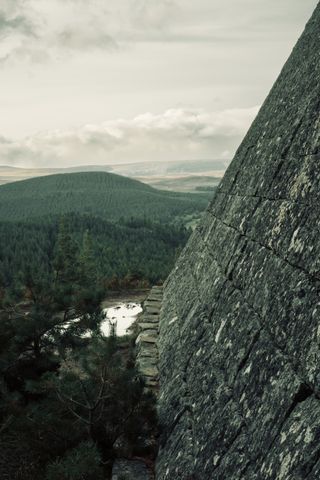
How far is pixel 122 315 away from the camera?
2989 cm

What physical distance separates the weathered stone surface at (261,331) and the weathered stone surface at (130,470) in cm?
48

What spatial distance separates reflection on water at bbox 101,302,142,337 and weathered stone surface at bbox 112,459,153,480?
1486 centimetres

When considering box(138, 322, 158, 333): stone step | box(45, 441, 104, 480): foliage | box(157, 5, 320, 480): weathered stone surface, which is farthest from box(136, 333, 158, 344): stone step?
box(45, 441, 104, 480): foliage

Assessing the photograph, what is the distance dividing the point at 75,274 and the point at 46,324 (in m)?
10.3

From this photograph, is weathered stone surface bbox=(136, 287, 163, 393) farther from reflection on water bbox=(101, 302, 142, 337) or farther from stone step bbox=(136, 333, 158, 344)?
Result: reflection on water bbox=(101, 302, 142, 337)

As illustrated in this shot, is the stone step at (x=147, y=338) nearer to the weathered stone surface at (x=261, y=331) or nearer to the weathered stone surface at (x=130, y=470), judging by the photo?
the weathered stone surface at (x=261, y=331)

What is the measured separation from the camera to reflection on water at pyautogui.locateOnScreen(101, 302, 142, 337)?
26062 millimetres

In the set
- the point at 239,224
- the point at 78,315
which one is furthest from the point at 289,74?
the point at 78,315

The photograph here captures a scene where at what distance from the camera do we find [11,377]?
47.1ft

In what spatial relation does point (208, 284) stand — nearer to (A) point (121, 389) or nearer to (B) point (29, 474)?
(A) point (121, 389)

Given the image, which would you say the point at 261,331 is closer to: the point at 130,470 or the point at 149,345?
the point at 130,470

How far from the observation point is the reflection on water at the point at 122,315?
26062 millimetres

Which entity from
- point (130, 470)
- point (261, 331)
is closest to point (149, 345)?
point (130, 470)

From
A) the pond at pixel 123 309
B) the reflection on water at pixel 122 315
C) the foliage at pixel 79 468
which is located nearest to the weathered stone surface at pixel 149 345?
the foliage at pixel 79 468
